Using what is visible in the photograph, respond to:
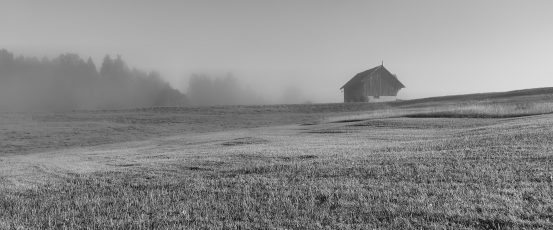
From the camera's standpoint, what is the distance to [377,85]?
312ft

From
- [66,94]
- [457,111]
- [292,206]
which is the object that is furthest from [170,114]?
[292,206]

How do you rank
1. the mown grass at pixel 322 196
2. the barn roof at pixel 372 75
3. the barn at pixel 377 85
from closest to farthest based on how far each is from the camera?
the mown grass at pixel 322 196 → the barn roof at pixel 372 75 → the barn at pixel 377 85

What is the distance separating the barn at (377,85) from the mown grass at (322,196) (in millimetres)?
79761

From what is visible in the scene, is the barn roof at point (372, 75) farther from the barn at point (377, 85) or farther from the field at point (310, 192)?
the field at point (310, 192)

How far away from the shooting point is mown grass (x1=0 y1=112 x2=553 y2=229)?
816 cm

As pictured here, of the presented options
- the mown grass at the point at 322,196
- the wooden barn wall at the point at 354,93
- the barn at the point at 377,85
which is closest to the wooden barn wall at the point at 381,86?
the barn at the point at 377,85

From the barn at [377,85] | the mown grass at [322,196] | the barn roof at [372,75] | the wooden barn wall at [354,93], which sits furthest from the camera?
the wooden barn wall at [354,93]

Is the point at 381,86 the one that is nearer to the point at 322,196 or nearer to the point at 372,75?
the point at 372,75

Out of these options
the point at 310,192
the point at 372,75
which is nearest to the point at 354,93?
the point at 372,75

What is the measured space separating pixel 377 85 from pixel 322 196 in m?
87.7

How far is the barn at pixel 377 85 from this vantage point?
310 feet

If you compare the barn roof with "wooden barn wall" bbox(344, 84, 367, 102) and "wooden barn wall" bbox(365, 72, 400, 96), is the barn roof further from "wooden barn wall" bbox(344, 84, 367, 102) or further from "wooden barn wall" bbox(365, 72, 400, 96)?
"wooden barn wall" bbox(344, 84, 367, 102)

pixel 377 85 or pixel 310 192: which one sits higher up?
pixel 377 85

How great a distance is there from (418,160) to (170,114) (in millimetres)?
66938
